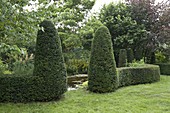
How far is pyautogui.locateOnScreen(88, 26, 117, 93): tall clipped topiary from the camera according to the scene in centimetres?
682

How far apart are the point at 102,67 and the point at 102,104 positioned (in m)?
1.75

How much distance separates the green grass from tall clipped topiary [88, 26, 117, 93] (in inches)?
15.9

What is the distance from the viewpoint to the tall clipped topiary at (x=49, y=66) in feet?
18.1

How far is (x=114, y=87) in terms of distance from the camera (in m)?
7.04

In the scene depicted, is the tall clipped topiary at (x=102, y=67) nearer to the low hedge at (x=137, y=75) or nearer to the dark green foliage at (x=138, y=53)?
the low hedge at (x=137, y=75)

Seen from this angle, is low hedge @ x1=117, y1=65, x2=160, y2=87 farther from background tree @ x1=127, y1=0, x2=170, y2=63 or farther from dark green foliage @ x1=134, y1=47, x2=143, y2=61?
dark green foliage @ x1=134, y1=47, x2=143, y2=61

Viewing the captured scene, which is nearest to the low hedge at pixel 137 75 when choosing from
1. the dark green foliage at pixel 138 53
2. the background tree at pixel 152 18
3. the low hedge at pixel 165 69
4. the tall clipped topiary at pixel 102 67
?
the tall clipped topiary at pixel 102 67

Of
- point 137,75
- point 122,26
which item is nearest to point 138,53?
point 122,26

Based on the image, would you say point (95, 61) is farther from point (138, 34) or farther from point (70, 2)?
point (70, 2)

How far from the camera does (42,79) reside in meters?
5.50

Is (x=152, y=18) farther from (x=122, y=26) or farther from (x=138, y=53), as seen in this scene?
(x=138, y=53)

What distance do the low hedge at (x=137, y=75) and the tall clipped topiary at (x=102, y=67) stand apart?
967 millimetres

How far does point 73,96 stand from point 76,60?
26.1 feet

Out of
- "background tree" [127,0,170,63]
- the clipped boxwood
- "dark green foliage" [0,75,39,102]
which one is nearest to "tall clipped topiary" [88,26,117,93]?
the clipped boxwood
